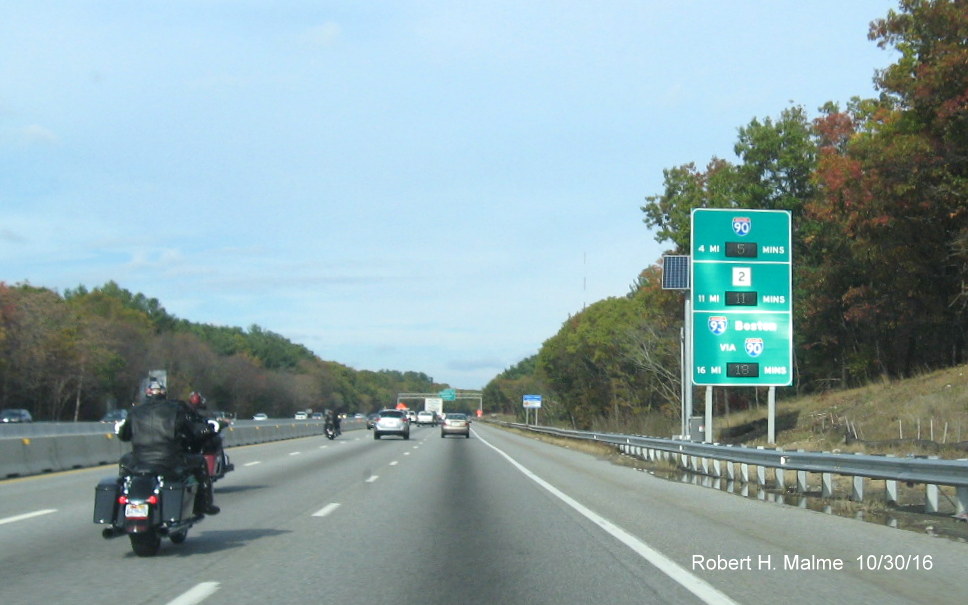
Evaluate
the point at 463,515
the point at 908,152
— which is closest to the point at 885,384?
the point at 908,152

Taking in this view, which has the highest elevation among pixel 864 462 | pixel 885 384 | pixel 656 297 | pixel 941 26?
pixel 941 26

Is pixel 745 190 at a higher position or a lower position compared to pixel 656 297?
higher

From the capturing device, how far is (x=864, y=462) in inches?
626

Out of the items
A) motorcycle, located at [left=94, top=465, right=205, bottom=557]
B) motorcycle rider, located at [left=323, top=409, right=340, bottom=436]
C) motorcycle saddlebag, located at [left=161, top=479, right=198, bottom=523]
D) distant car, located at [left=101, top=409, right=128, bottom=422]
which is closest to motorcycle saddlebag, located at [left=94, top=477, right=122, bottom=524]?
motorcycle, located at [left=94, top=465, right=205, bottom=557]

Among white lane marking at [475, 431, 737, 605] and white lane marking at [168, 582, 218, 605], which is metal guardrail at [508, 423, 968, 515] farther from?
white lane marking at [168, 582, 218, 605]

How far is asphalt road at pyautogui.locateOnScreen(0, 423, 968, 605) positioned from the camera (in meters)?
9.02

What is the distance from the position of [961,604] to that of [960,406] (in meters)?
21.2

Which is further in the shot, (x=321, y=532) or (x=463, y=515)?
(x=463, y=515)

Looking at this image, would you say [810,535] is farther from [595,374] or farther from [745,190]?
[595,374]

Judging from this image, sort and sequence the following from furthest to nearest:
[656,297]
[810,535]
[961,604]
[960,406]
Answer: [656,297] < [960,406] < [810,535] < [961,604]

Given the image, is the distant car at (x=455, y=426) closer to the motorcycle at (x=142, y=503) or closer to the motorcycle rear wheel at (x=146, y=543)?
the motorcycle rear wheel at (x=146, y=543)

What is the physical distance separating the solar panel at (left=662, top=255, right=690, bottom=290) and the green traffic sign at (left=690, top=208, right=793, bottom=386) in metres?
9.07

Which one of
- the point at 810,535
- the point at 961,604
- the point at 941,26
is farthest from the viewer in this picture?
the point at 941,26

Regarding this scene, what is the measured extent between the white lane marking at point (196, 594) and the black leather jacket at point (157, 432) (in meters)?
1.62
